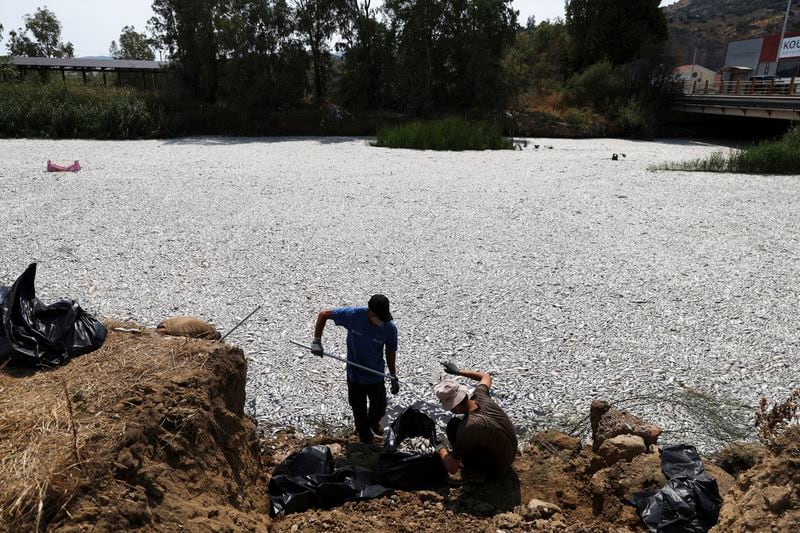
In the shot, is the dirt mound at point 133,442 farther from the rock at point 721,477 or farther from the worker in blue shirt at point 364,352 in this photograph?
the rock at point 721,477

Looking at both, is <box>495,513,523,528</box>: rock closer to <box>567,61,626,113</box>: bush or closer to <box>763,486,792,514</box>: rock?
<box>763,486,792,514</box>: rock

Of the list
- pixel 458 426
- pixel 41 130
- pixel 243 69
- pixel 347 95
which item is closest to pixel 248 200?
pixel 458 426

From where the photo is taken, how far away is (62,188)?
510 inches

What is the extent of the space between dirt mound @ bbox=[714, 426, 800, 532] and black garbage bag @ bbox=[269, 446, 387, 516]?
2200 mm

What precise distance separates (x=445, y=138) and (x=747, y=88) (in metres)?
20.3

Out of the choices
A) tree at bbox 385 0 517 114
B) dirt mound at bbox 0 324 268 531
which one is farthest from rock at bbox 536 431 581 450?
tree at bbox 385 0 517 114

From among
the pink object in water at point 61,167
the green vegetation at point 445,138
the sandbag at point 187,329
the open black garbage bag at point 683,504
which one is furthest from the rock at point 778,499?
the green vegetation at point 445,138

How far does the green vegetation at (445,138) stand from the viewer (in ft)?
71.8

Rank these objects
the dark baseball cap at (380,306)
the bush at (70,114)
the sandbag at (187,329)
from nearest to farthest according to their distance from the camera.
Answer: the dark baseball cap at (380,306)
the sandbag at (187,329)
the bush at (70,114)

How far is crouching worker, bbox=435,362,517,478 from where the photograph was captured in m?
3.92

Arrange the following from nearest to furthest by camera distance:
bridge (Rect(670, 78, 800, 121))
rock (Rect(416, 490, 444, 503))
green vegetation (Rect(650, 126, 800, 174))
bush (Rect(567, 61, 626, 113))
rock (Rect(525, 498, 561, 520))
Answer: rock (Rect(525, 498, 561, 520))
rock (Rect(416, 490, 444, 503))
green vegetation (Rect(650, 126, 800, 174))
bridge (Rect(670, 78, 800, 121))
bush (Rect(567, 61, 626, 113))

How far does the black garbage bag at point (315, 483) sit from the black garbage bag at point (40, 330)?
6.16ft

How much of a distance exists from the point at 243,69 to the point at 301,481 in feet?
95.8

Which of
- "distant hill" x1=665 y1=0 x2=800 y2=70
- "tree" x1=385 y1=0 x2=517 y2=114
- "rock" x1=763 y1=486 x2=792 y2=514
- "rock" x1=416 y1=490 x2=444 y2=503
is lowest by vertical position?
"rock" x1=416 y1=490 x2=444 y2=503
